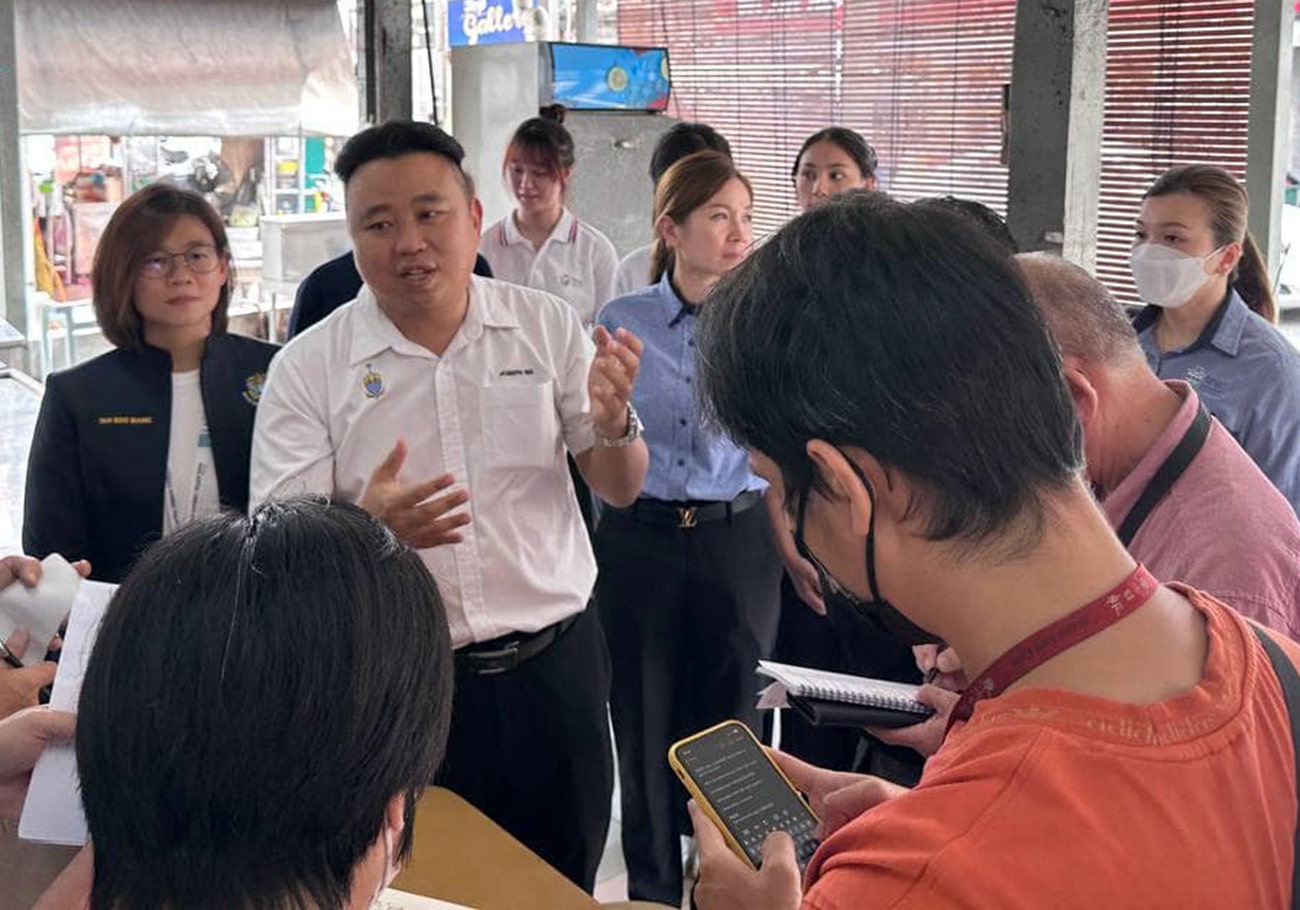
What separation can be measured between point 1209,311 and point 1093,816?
2978 mm

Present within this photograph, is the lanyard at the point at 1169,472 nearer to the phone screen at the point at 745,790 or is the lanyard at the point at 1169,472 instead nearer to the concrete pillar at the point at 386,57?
the phone screen at the point at 745,790

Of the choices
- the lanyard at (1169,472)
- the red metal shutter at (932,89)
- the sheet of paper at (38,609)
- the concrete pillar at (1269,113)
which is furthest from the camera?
the red metal shutter at (932,89)

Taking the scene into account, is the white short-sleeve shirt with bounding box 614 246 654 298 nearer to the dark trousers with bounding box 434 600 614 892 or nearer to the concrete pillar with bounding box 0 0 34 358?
the dark trousers with bounding box 434 600 614 892

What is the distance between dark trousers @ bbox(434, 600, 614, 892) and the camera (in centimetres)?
269

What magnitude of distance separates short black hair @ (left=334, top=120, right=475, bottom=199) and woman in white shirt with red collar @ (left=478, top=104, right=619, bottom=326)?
2383mm

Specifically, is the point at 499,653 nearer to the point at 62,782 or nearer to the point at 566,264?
the point at 62,782

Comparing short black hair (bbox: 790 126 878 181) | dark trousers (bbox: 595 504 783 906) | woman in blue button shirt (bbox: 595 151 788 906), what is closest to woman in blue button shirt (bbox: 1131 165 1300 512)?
short black hair (bbox: 790 126 878 181)

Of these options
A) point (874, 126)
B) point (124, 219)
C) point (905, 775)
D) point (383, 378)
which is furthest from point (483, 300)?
point (874, 126)

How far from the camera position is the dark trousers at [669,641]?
3463 mm

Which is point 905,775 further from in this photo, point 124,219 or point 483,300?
point 124,219

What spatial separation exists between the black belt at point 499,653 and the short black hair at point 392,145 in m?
1.00

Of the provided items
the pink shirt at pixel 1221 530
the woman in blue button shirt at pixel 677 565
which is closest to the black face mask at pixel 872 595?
the pink shirt at pixel 1221 530

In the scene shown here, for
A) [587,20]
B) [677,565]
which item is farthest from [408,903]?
[587,20]

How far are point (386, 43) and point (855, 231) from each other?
4.35 meters
